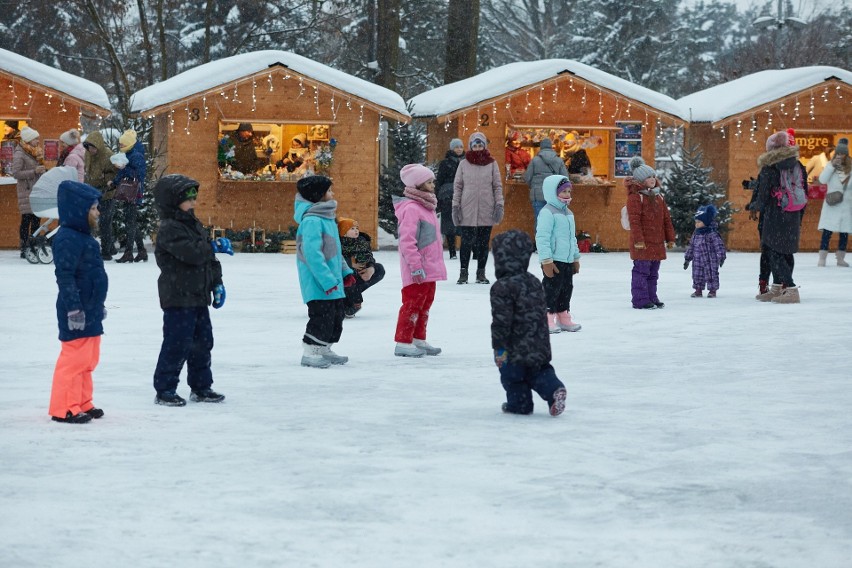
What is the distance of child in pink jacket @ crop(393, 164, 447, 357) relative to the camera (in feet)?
32.6

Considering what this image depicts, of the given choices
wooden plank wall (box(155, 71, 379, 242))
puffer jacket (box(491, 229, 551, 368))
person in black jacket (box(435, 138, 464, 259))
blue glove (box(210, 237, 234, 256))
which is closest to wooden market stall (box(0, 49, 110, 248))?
wooden plank wall (box(155, 71, 379, 242))

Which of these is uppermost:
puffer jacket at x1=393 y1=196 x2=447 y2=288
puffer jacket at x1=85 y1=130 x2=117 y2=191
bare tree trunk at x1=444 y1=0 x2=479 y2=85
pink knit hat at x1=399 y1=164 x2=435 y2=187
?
bare tree trunk at x1=444 y1=0 x2=479 y2=85

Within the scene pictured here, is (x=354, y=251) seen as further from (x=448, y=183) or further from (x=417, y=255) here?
(x=448, y=183)

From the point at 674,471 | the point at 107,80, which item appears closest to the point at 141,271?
the point at 674,471

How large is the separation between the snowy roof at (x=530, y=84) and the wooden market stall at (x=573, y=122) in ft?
0.05

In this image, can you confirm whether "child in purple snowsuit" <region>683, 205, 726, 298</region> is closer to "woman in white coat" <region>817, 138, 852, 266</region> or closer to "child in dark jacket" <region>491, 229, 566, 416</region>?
"woman in white coat" <region>817, 138, 852, 266</region>

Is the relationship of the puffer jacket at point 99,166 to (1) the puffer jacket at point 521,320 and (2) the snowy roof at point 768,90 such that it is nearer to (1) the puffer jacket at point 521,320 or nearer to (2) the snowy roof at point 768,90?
(2) the snowy roof at point 768,90

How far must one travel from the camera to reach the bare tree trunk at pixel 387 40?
1235 inches

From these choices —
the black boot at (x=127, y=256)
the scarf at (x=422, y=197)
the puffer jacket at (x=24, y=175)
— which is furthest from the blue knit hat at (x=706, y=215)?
the puffer jacket at (x=24, y=175)

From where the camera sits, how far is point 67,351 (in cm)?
719

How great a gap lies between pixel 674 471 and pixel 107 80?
44.6 meters

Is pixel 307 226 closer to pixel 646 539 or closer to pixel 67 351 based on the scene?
pixel 67 351

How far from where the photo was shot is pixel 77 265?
23.4ft

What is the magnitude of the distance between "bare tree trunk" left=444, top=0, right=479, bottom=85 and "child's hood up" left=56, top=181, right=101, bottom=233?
2406 centimetres
